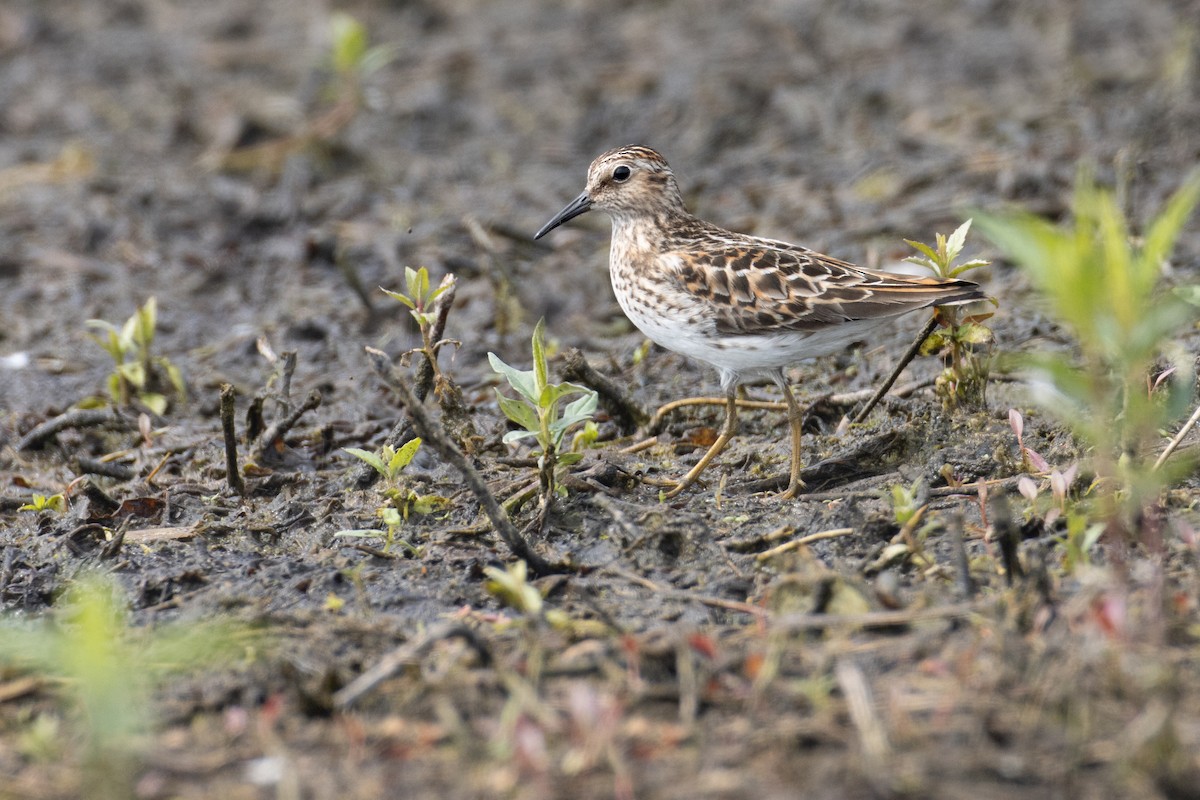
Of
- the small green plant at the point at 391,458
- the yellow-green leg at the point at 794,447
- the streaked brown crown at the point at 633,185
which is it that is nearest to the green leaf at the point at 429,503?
the small green plant at the point at 391,458

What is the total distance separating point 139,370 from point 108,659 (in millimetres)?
3955

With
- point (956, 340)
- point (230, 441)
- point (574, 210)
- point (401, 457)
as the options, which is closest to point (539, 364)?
point (401, 457)

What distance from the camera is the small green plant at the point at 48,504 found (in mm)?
6238

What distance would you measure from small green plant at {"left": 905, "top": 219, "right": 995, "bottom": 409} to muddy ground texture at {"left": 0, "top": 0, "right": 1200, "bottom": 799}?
126mm

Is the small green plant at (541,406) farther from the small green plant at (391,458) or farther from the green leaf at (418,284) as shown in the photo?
the green leaf at (418,284)

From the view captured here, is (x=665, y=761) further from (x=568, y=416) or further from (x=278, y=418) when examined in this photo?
(x=278, y=418)

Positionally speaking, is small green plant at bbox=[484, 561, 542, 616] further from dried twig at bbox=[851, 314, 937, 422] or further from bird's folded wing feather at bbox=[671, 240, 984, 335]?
dried twig at bbox=[851, 314, 937, 422]

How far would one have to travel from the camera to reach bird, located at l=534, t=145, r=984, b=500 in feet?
19.8

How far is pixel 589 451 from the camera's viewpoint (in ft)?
21.3

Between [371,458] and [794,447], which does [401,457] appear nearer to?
[371,458]

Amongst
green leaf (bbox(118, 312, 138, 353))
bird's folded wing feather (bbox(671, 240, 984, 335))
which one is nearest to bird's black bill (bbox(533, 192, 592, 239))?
bird's folded wing feather (bbox(671, 240, 984, 335))

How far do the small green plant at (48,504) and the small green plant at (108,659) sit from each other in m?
0.79

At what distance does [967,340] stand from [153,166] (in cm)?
721

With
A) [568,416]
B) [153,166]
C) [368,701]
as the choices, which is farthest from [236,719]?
[153,166]
